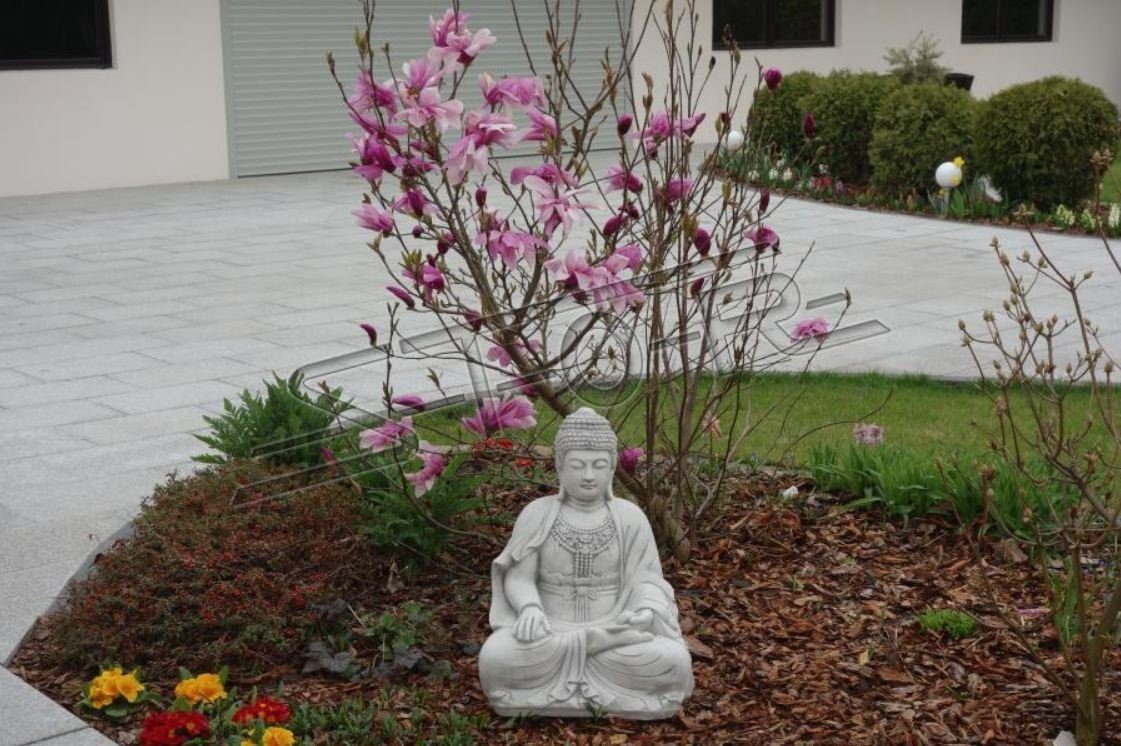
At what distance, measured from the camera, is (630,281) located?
4566 millimetres

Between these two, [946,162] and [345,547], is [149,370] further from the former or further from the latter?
[946,162]

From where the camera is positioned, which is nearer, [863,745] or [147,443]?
[863,745]

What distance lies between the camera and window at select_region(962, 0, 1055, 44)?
25.4 meters

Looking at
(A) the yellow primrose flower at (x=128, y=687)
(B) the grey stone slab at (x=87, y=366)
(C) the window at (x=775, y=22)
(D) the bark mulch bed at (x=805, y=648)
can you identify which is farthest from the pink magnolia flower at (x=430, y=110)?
(C) the window at (x=775, y=22)

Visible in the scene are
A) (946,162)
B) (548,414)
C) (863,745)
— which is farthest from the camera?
(946,162)

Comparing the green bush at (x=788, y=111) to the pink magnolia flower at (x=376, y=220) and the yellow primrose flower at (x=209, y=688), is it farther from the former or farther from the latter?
the yellow primrose flower at (x=209, y=688)

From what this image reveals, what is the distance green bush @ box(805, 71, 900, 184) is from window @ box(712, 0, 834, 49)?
5.56 meters

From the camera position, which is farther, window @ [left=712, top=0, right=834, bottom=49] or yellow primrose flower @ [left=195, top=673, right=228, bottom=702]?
window @ [left=712, top=0, right=834, bottom=49]

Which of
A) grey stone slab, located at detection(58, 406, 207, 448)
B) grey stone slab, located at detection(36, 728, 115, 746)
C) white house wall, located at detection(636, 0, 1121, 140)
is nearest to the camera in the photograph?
grey stone slab, located at detection(36, 728, 115, 746)

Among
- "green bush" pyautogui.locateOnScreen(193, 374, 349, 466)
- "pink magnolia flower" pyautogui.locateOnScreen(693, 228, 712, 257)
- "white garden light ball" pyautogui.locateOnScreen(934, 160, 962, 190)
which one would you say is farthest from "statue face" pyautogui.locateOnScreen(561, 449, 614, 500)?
"white garden light ball" pyautogui.locateOnScreen(934, 160, 962, 190)

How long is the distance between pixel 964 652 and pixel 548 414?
2641 mm

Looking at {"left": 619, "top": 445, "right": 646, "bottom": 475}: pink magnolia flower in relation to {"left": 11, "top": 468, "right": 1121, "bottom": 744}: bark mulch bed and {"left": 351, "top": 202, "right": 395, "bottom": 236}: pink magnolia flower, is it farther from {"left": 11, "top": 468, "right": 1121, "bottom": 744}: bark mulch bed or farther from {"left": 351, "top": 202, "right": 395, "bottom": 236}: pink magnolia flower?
{"left": 351, "top": 202, "right": 395, "bottom": 236}: pink magnolia flower

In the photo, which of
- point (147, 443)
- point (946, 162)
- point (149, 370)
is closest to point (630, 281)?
point (147, 443)

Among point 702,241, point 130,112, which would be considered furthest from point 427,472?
point 130,112
